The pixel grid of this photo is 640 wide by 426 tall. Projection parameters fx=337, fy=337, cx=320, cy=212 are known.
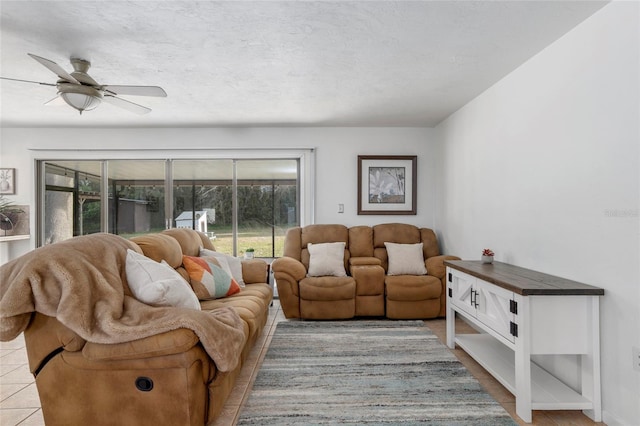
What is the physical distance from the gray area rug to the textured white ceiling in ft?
7.79

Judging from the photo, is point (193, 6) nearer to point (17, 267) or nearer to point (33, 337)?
point (17, 267)

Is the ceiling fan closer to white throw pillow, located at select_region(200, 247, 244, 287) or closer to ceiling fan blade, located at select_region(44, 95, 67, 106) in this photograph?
ceiling fan blade, located at select_region(44, 95, 67, 106)

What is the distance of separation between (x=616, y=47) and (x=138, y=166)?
5.15 m

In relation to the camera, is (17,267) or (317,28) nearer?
(17,267)

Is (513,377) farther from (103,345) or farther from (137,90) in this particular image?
(137,90)

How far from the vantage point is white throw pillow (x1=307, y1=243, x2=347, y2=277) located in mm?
3971

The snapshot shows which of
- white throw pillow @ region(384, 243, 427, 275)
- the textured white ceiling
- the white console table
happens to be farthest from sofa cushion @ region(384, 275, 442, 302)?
the textured white ceiling

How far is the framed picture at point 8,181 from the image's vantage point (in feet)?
15.2

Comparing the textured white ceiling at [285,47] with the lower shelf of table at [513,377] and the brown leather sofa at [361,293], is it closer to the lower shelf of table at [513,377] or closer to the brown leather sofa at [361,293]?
the brown leather sofa at [361,293]

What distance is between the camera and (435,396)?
2.17 m

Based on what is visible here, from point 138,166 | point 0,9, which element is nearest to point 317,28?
point 0,9

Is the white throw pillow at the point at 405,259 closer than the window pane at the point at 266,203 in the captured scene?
Yes

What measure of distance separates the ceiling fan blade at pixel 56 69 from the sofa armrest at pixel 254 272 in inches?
84.9

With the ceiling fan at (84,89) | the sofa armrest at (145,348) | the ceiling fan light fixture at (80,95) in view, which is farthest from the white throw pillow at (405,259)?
the ceiling fan light fixture at (80,95)
